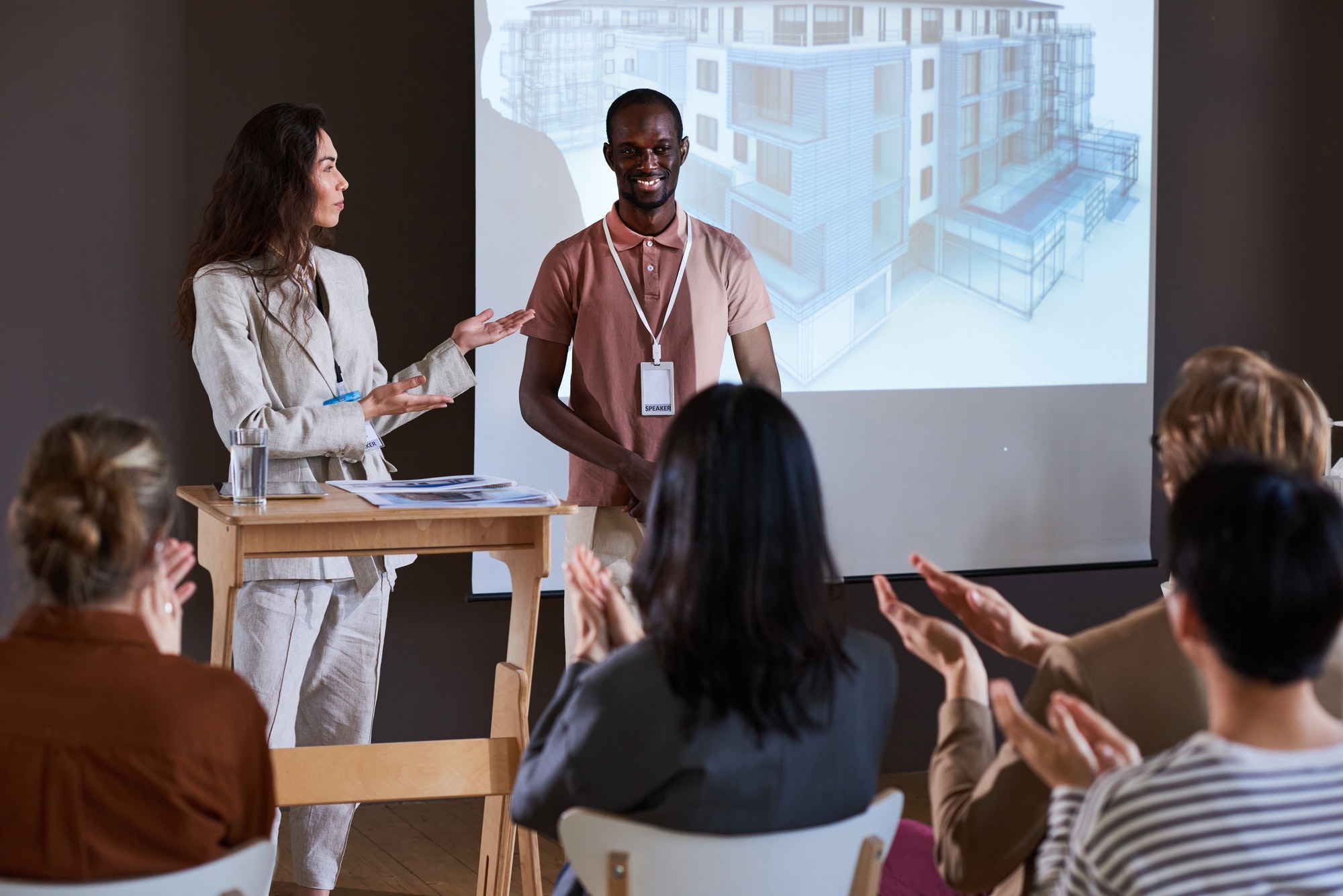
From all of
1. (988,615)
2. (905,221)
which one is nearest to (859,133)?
(905,221)

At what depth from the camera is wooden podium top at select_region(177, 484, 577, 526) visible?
2.05 m

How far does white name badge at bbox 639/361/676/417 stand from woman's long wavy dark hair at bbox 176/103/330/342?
2.40ft

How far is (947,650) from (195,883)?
889mm

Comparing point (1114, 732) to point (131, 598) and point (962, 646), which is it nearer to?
point (962, 646)

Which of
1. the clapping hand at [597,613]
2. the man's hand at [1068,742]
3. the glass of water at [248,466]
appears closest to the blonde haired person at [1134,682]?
the man's hand at [1068,742]

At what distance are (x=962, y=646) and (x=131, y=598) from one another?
957 millimetres

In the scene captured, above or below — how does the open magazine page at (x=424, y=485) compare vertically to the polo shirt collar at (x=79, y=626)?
below

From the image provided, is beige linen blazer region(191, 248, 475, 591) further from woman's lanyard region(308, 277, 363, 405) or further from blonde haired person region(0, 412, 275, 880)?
blonde haired person region(0, 412, 275, 880)

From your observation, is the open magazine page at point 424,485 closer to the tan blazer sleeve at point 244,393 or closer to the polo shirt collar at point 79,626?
the tan blazer sleeve at point 244,393

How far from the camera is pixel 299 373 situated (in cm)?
262

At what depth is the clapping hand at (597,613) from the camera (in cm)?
159

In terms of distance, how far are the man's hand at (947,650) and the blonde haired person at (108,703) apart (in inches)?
31.0

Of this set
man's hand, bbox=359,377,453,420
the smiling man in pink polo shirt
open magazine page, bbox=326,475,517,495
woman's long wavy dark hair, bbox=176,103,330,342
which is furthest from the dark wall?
open magazine page, bbox=326,475,517,495

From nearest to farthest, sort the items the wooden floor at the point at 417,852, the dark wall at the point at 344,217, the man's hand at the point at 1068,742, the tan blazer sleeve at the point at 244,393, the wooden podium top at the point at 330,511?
1. the man's hand at the point at 1068,742
2. the wooden podium top at the point at 330,511
3. the tan blazer sleeve at the point at 244,393
4. the wooden floor at the point at 417,852
5. the dark wall at the point at 344,217
